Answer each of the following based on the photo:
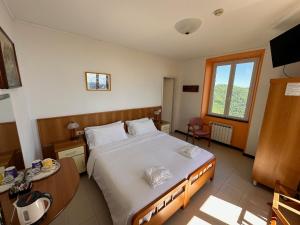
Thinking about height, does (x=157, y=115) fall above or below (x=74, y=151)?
above

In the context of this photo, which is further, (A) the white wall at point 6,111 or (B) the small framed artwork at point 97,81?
(B) the small framed artwork at point 97,81

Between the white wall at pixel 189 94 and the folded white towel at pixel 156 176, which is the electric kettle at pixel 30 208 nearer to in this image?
the folded white towel at pixel 156 176

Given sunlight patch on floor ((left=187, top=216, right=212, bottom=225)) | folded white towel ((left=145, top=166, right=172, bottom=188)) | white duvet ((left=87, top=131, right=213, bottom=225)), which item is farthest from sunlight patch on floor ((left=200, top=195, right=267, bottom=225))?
folded white towel ((left=145, top=166, right=172, bottom=188))

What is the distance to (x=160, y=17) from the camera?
1716 millimetres

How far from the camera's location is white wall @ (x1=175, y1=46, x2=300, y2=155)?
8.81 feet

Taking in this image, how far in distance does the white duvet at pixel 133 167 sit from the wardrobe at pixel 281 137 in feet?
3.00

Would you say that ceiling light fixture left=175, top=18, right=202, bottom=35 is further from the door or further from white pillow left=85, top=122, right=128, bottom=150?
the door

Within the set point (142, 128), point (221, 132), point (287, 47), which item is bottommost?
point (221, 132)

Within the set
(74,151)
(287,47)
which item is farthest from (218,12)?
(74,151)

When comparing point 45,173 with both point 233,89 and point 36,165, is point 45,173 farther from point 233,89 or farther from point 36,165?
point 233,89

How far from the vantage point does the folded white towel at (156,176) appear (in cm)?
148

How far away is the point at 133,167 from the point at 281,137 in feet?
7.19

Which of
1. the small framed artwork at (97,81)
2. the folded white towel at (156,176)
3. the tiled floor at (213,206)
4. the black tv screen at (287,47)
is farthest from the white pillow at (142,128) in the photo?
the black tv screen at (287,47)

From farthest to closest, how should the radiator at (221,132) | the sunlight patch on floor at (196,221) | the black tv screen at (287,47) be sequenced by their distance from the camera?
the radiator at (221,132) < the black tv screen at (287,47) < the sunlight patch on floor at (196,221)
